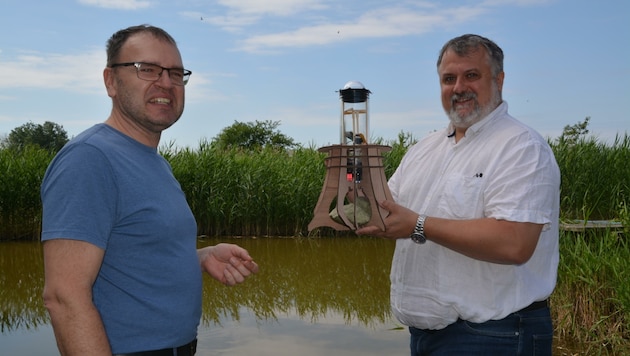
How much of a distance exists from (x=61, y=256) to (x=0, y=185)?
10372mm

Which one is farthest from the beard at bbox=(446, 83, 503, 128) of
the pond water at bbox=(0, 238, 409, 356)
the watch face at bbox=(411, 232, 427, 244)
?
the pond water at bbox=(0, 238, 409, 356)

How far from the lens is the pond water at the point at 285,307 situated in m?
5.79

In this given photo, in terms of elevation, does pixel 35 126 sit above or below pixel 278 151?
above

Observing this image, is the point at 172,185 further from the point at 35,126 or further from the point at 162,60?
the point at 35,126

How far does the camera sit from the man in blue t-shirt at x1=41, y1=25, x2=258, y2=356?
5.16 feet

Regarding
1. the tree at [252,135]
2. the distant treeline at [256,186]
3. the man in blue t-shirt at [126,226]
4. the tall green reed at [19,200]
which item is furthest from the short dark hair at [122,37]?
the tree at [252,135]

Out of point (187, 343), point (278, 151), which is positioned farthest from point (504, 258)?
point (278, 151)

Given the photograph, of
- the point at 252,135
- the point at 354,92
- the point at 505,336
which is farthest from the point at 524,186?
the point at 252,135

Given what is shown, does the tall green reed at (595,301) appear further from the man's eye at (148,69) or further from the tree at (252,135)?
the tree at (252,135)

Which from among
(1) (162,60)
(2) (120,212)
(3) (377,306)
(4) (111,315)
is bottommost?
(3) (377,306)

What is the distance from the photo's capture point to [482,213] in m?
2.06

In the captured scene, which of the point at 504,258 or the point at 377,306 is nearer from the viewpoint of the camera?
the point at 504,258

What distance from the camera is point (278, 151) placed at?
1367cm

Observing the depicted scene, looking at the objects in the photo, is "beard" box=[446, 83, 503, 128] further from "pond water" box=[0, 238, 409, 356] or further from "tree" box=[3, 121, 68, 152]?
"tree" box=[3, 121, 68, 152]
